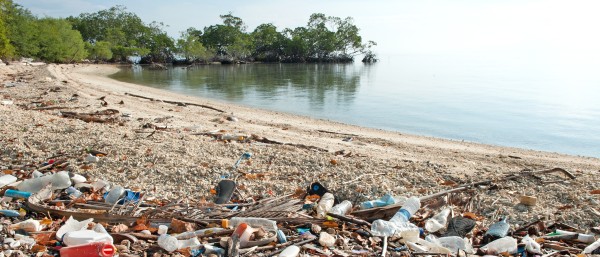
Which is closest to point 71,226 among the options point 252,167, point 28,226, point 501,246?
point 28,226

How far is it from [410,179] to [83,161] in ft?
15.8

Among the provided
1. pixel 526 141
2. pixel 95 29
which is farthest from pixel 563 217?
pixel 95 29

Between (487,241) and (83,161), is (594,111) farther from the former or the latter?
(83,161)

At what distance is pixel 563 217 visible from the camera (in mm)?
4871

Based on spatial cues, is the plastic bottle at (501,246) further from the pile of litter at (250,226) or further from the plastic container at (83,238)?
the plastic container at (83,238)

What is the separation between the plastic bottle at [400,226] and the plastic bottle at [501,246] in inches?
25.4

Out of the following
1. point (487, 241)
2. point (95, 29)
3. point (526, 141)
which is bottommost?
point (526, 141)

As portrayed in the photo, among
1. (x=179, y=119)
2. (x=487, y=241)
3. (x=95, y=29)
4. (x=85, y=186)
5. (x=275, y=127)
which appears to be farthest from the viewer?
(x=95, y=29)

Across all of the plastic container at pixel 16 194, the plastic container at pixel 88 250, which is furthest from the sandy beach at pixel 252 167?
the plastic container at pixel 88 250

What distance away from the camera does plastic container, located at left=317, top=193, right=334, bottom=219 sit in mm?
4602

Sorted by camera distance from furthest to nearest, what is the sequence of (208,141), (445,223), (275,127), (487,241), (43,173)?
1. (275,127)
2. (208,141)
3. (43,173)
4. (445,223)
5. (487,241)

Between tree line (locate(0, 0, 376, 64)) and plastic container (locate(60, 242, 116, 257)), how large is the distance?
169 feet

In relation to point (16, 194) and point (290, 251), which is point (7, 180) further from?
point (290, 251)

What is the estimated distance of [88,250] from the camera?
3.30 m
